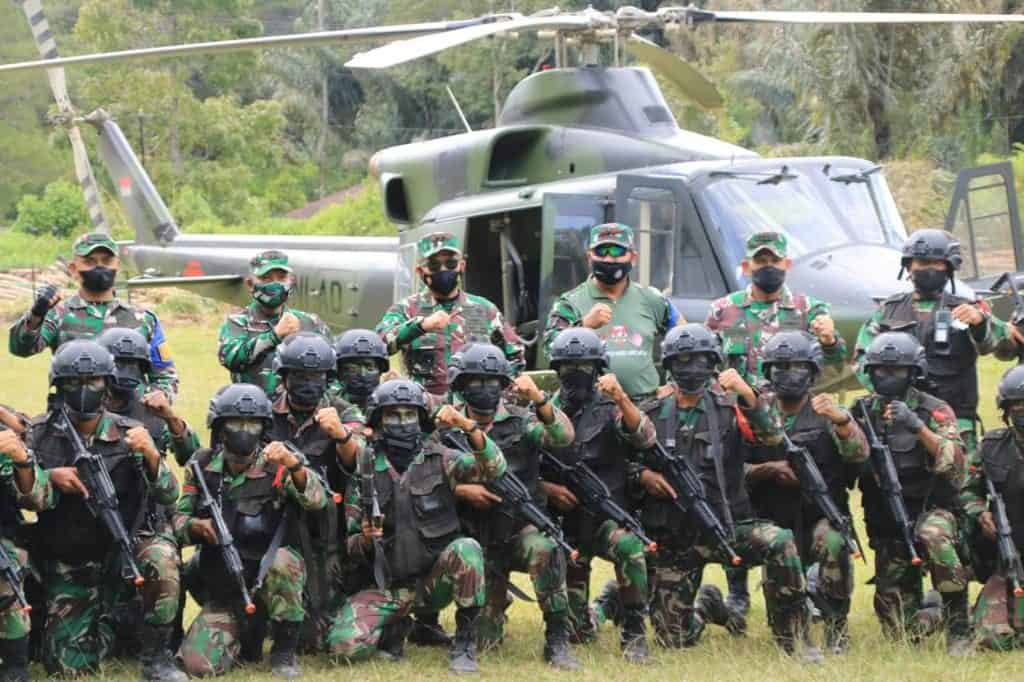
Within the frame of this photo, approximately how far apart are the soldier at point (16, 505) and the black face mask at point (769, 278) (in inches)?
144

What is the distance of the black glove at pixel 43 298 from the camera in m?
8.42

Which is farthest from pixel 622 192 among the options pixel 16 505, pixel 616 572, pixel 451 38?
pixel 16 505

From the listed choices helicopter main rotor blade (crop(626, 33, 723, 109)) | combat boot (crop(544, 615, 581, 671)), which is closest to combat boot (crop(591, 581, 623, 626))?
combat boot (crop(544, 615, 581, 671))

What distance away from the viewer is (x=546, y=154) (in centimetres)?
1244

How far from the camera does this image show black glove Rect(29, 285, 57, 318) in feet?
27.6

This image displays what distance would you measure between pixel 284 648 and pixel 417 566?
2.30ft

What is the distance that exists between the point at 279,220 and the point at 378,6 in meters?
9.76

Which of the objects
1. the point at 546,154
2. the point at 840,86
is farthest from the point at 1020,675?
the point at 840,86

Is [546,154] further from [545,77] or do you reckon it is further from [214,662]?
[214,662]

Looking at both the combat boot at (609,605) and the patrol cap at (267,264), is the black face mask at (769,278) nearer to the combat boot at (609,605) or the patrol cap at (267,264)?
the combat boot at (609,605)

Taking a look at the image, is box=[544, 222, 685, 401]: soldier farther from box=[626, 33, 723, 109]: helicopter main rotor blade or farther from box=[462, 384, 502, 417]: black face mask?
box=[626, 33, 723, 109]: helicopter main rotor blade

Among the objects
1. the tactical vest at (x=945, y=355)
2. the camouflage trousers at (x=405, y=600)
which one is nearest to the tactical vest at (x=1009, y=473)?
the tactical vest at (x=945, y=355)

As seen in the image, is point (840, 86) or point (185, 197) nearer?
point (840, 86)

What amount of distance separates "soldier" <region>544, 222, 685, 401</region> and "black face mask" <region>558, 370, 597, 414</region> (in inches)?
29.2
